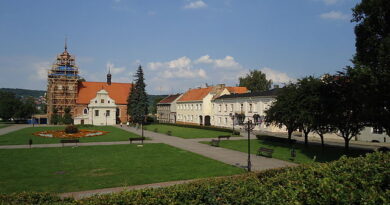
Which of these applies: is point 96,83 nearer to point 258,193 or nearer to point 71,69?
point 71,69

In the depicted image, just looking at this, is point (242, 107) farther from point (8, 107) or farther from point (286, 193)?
point (8, 107)

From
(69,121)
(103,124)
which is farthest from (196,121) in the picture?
(69,121)

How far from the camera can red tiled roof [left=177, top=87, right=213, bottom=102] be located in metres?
65.9

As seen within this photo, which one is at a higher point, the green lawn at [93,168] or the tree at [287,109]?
the tree at [287,109]

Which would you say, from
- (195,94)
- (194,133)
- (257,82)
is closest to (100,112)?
(195,94)

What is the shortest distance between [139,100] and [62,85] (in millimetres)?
22272

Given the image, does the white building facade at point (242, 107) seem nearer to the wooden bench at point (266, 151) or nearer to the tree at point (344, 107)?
the wooden bench at point (266, 151)

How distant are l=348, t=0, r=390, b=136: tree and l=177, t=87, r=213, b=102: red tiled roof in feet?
151

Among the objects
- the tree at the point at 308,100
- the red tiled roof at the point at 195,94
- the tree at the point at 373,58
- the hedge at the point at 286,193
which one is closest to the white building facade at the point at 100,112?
the red tiled roof at the point at 195,94

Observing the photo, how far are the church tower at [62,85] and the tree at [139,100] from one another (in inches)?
691

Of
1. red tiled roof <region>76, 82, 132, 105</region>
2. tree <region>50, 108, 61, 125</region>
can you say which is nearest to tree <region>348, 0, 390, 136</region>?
tree <region>50, 108, 61, 125</region>

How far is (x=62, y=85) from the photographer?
237 ft

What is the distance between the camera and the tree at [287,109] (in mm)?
27078

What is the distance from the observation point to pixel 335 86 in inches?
963
